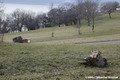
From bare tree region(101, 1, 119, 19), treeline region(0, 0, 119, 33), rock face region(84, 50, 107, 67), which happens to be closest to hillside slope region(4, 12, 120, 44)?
rock face region(84, 50, 107, 67)

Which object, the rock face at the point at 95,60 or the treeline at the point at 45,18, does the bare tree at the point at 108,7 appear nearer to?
the treeline at the point at 45,18

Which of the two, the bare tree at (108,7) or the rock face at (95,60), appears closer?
the rock face at (95,60)

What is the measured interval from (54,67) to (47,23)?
100 m

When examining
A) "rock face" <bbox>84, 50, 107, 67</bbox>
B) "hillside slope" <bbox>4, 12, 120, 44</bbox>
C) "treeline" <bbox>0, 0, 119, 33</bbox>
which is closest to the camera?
"rock face" <bbox>84, 50, 107, 67</bbox>

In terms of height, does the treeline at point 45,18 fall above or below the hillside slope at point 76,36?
above

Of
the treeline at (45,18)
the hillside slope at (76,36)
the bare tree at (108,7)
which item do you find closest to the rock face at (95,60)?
the hillside slope at (76,36)

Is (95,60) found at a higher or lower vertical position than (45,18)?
lower

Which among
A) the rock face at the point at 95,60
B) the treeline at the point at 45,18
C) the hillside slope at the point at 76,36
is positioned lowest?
the hillside slope at the point at 76,36

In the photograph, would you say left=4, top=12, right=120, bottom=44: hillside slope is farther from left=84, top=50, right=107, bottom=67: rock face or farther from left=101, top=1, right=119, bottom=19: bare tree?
left=101, top=1, right=119, bottom=19: bare tree

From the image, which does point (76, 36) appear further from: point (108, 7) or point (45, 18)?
point (45, 18)

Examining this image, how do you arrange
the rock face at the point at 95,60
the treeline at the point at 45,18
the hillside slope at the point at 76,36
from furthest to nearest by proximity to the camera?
the treeline at the point at 45,18 → the hillside slope at the point at 76,36 → the rock face at the point at 95,60

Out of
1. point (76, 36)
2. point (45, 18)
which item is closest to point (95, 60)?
point (76, 36)

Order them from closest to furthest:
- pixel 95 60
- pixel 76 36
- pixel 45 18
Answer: pixel 95 60 < pixel 76 36 < pixel 45 18

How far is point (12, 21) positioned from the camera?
107 metres
